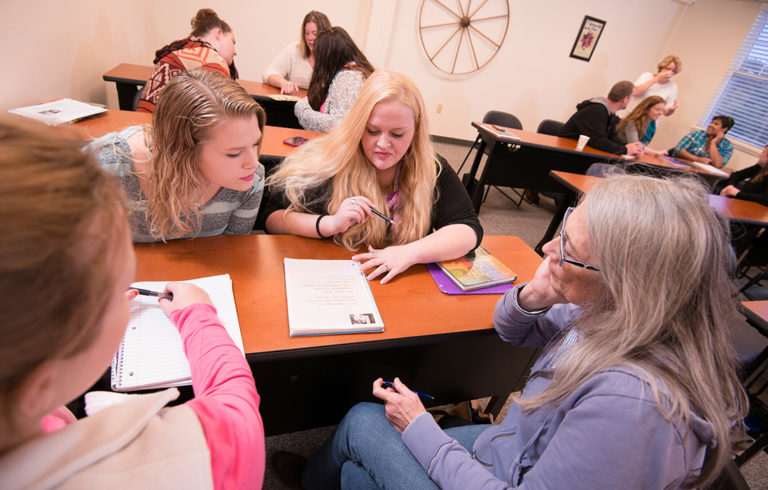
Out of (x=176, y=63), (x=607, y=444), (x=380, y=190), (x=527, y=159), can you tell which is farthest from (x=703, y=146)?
(x=176, y=63)

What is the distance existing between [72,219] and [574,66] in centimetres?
691

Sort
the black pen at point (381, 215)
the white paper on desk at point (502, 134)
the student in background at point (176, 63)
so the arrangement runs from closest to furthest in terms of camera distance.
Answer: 1. the black pen at point (381, 215)
2. the student in background at point (176, 63)
3. the white paper on desk at point (502, 134)

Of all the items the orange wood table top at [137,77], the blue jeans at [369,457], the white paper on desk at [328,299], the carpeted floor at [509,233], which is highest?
the orange wood table top at [137,77]

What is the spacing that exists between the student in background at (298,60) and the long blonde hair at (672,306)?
10.7 feet

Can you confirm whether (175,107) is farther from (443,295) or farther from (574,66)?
(574,66)

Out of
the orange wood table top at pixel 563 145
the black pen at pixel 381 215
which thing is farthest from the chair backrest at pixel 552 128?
the black pen at pixel 381 215

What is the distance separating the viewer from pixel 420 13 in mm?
4785

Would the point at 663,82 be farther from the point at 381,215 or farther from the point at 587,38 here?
the point at 381,215

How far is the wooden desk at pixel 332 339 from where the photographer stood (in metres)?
0.94

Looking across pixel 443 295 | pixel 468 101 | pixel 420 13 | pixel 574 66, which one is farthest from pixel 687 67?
pixel 443 295

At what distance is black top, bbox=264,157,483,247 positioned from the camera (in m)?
1.40

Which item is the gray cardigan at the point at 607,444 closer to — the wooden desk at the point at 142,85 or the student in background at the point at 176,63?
the student in background at the point at 176,63

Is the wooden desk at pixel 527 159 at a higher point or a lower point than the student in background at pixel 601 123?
lower

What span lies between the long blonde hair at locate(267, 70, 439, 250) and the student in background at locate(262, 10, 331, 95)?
228 cm
